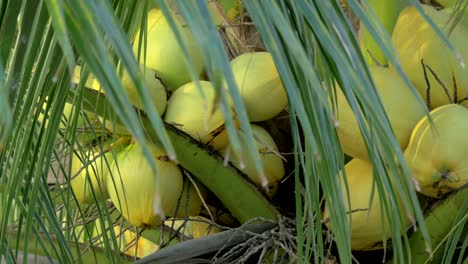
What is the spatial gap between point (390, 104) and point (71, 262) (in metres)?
0.41

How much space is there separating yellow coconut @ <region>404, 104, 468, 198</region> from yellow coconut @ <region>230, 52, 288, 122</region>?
0.61 ft

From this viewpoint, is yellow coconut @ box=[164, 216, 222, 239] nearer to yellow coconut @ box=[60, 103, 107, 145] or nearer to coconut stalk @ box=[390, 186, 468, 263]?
yellow coconut @ box=[60, 103, 107, 145]

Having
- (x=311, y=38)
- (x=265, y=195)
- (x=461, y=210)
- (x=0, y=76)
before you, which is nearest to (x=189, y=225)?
(x=265, y=195)

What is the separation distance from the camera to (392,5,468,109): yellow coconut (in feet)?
3.13

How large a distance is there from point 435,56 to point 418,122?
92 mm

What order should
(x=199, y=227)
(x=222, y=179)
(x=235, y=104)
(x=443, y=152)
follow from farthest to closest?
1. (x=199, y=227)
2. (x=222, y=179)
3. (x=443, y=152)
4. (x=235, y=104)

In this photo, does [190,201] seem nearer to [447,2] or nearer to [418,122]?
[418,122]

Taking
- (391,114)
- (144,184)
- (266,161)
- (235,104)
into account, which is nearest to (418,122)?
(391,114)

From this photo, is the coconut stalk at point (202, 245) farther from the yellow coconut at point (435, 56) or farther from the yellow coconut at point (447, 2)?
the yellow coconut at point (447, 2)

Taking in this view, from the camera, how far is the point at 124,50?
333mm

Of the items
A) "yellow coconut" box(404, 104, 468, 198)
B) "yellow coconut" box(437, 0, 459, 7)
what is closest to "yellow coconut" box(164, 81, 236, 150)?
"yellow coconut" box(404, 104, 468, 198)

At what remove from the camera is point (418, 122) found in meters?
0.92

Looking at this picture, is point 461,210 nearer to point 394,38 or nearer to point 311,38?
point 394,38

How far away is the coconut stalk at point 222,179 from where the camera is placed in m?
0.94
